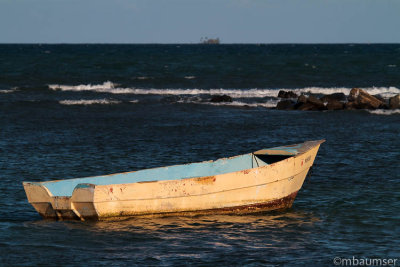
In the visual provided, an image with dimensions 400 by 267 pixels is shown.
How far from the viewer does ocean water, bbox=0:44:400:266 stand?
1128 centimetres

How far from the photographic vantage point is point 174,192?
12.9 m

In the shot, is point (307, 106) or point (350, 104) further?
point (307, 106)

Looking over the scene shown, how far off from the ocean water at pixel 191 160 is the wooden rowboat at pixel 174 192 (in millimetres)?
249

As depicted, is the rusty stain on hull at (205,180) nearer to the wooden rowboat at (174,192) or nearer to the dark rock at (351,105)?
the wooden rowboat at (174,192)

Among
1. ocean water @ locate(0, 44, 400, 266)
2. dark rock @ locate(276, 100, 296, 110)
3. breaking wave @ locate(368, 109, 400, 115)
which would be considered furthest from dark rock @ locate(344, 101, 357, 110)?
dark rock @ locate(276, 100, 296, 110)

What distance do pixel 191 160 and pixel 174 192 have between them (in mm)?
6765

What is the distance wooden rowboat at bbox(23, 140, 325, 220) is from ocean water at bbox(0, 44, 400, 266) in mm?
249

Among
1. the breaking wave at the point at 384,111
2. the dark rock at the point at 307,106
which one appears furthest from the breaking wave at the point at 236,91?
the breaking wave at the point at 384,111

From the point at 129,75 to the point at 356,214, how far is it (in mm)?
48199

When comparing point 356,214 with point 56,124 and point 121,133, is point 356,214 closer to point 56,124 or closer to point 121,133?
point 121,133

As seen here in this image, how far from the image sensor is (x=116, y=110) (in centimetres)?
3478

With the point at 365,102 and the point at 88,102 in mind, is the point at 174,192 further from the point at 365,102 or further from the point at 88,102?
the point at 88,102

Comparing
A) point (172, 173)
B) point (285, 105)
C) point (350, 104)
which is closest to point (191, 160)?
point (172, 173)

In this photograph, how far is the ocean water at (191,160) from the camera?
1128 cm
